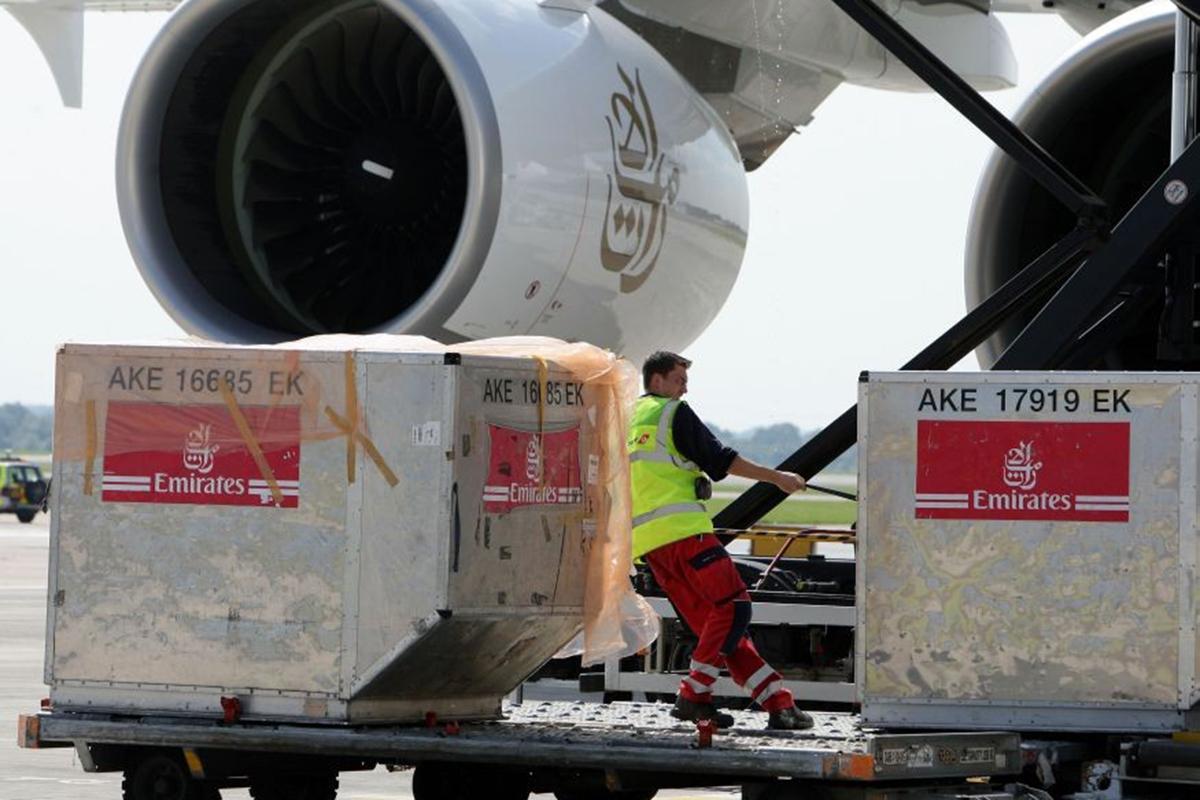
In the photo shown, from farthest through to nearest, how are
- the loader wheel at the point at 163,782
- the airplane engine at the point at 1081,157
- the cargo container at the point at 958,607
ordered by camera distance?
the airplane engine at the point at 1081,157 < the loader wheel at the point at 163,782 < the cargo container at the point at 958,607

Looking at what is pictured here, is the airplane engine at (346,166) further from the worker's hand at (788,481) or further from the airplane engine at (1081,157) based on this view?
the worker's hand at (788,481)

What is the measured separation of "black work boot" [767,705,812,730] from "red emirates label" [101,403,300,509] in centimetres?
167

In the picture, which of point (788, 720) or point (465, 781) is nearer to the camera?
point (788, 720)

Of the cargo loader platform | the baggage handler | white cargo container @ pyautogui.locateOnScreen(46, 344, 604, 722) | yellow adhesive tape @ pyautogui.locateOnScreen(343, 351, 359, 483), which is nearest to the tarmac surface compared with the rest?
the baggage handler

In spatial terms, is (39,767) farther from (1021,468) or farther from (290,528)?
(1021,468)

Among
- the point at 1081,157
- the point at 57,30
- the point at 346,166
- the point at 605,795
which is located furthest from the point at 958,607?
the point at 57,30

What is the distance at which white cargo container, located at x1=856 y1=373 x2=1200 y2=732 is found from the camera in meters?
7.62

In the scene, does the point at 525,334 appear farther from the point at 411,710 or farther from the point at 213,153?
the point at 411,710

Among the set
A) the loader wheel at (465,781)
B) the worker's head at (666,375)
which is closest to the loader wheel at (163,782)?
the loader wheel at (465,781)

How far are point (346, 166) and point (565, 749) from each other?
4.12 m

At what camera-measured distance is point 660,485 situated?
8.34 metres

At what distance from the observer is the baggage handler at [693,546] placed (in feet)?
26.8

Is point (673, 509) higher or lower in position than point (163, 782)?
higher

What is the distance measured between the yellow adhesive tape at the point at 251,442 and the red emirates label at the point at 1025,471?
77.8 inches
